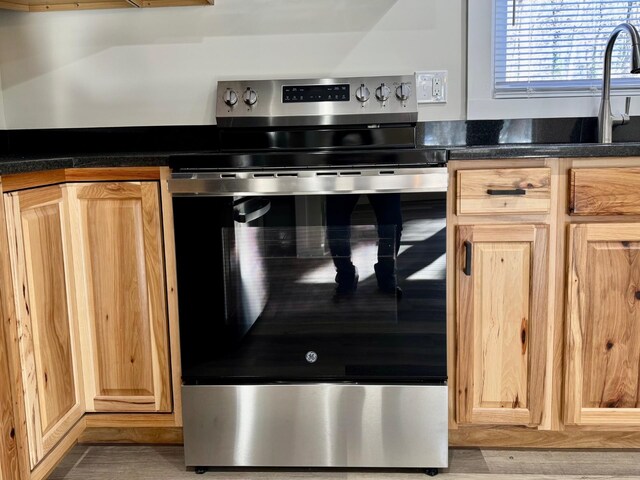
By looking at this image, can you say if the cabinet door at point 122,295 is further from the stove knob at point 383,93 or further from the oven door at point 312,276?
the stove knob at point 383,93

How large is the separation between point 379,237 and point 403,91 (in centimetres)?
64

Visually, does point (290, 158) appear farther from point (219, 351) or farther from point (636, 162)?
point (636, 162)

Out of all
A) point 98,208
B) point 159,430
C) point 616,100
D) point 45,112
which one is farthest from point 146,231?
point 616,100

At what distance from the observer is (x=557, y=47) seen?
91.1 inches

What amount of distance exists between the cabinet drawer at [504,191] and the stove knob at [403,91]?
19.3 inches

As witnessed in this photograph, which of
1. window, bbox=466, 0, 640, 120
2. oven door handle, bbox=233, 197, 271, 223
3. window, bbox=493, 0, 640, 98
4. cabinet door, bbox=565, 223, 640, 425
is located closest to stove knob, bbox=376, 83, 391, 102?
window, bbox=466, 0, 640, 120

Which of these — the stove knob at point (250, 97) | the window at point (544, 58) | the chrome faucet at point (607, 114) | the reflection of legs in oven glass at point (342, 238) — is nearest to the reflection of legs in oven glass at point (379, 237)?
the reflection of legs in oven glass at point (342, 238)

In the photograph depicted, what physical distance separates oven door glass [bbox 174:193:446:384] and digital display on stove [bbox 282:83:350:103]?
559mm

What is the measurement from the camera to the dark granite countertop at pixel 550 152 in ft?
5.73

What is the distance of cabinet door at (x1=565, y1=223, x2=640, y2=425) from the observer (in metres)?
1.80

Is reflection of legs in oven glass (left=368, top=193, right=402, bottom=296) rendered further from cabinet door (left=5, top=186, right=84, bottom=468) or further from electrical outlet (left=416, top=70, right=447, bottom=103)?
cabinet door (left=5, top=186, right=84, bottom=468)

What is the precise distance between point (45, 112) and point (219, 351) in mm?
1212

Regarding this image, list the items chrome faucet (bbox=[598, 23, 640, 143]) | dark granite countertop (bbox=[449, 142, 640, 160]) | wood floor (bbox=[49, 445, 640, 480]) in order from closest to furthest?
dark granite countertop (bbox=[449, 142, 640, 160]), wood floor (bbox=[49, 445, 640, 480]), chrome faucet (bbox=[598, 23, 640, 143])

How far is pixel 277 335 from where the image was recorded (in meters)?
1.86
